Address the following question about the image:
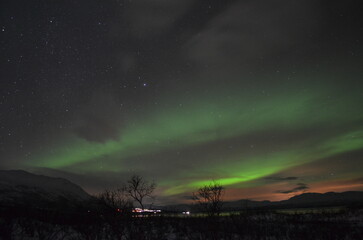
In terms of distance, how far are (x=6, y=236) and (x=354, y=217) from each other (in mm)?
46171

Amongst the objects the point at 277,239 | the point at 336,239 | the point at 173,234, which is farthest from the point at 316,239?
the point at 173,234

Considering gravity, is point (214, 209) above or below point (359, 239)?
above

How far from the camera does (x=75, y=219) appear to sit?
2608 cm

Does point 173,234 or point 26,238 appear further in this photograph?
point 173,234

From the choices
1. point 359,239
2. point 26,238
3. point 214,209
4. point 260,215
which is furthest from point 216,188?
point 260,215

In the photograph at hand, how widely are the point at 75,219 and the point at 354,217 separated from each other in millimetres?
41537

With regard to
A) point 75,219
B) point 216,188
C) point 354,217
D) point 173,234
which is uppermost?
point 216,188

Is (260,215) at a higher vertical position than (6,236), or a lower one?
lower

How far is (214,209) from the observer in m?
18.7

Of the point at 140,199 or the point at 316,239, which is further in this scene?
the point at 140,199

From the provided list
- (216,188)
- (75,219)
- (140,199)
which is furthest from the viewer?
(140,199)

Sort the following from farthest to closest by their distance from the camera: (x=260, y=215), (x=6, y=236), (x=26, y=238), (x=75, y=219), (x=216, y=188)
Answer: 1. (x=260, y=215)
2. (x=75, y=219)
3. (x=216, y=188)
4. (x=26, y=238)
5. (x=6, y=236)

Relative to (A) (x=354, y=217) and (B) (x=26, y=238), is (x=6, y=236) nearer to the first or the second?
(B) (x=26, y=238)

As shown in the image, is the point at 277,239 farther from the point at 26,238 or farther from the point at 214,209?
the point at 26,238
